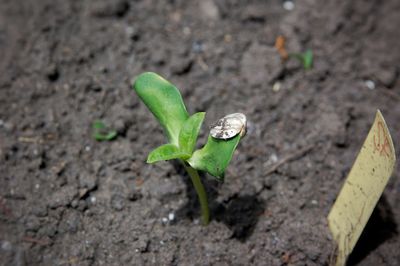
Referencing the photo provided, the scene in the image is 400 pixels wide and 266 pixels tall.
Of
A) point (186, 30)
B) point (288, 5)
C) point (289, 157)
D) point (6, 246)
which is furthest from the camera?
point (288, 5)

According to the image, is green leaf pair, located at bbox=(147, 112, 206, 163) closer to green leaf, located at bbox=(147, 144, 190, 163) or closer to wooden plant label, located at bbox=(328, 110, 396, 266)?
green leaf, located at bbox=(147, 144, 190, 163)

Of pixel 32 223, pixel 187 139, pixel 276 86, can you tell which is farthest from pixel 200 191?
pixel 276 86

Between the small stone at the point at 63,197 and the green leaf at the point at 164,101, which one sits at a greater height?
the green leaf at the point at 164,101

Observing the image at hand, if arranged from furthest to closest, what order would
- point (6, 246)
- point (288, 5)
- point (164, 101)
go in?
point (288, 5)
point (6, 246)
point (164, 101)

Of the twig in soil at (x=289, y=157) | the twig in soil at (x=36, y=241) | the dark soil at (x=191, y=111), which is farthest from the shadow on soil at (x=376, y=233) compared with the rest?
the twig in soil at (x=36, y=241)

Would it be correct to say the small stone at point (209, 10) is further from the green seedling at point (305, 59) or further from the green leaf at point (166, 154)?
the green leaf at point (166, 154)

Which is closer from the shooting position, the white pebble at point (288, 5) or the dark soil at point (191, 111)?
the dark soil at point (191, 111)

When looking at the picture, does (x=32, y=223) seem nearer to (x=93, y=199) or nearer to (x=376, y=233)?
(x=93, y=199)

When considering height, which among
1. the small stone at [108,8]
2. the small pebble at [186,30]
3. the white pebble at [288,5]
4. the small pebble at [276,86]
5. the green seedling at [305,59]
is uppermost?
the small stone at [108,8]
